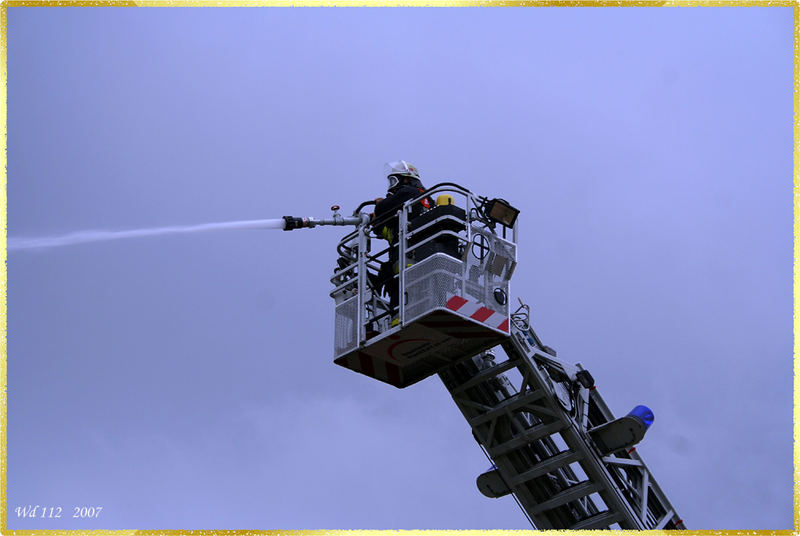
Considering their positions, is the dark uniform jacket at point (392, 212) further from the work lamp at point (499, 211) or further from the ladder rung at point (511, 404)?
the ladder rung at point (511, 404)

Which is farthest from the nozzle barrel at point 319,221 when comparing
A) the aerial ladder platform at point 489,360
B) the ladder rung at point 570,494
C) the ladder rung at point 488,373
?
the ladder rung at point 570,494

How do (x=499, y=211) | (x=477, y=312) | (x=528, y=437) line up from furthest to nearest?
(x=528, y=437), (x=499, y=211), (x=477, y=312)

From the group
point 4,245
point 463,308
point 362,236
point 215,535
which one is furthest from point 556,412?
point 4,245

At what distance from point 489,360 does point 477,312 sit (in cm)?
200

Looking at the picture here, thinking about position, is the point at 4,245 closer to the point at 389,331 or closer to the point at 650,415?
the point at 389,331

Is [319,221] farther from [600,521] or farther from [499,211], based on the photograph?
[600,521]

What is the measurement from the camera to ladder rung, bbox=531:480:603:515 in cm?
2409

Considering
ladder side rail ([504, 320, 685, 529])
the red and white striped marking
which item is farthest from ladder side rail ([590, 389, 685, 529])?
the red and white striped marking

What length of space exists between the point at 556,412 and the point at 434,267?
132 inches

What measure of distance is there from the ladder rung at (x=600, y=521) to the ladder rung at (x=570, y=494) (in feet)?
1.58

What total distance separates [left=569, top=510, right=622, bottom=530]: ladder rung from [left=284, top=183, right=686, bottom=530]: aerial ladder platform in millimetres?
22

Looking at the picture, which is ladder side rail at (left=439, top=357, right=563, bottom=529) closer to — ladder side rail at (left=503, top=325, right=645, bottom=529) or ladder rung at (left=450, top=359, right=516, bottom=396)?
ladder rung at (left=450, top=359, right=516, bottom=396)

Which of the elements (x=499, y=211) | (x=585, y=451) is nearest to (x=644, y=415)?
(x=585, y=451)

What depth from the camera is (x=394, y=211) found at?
80.3ft
